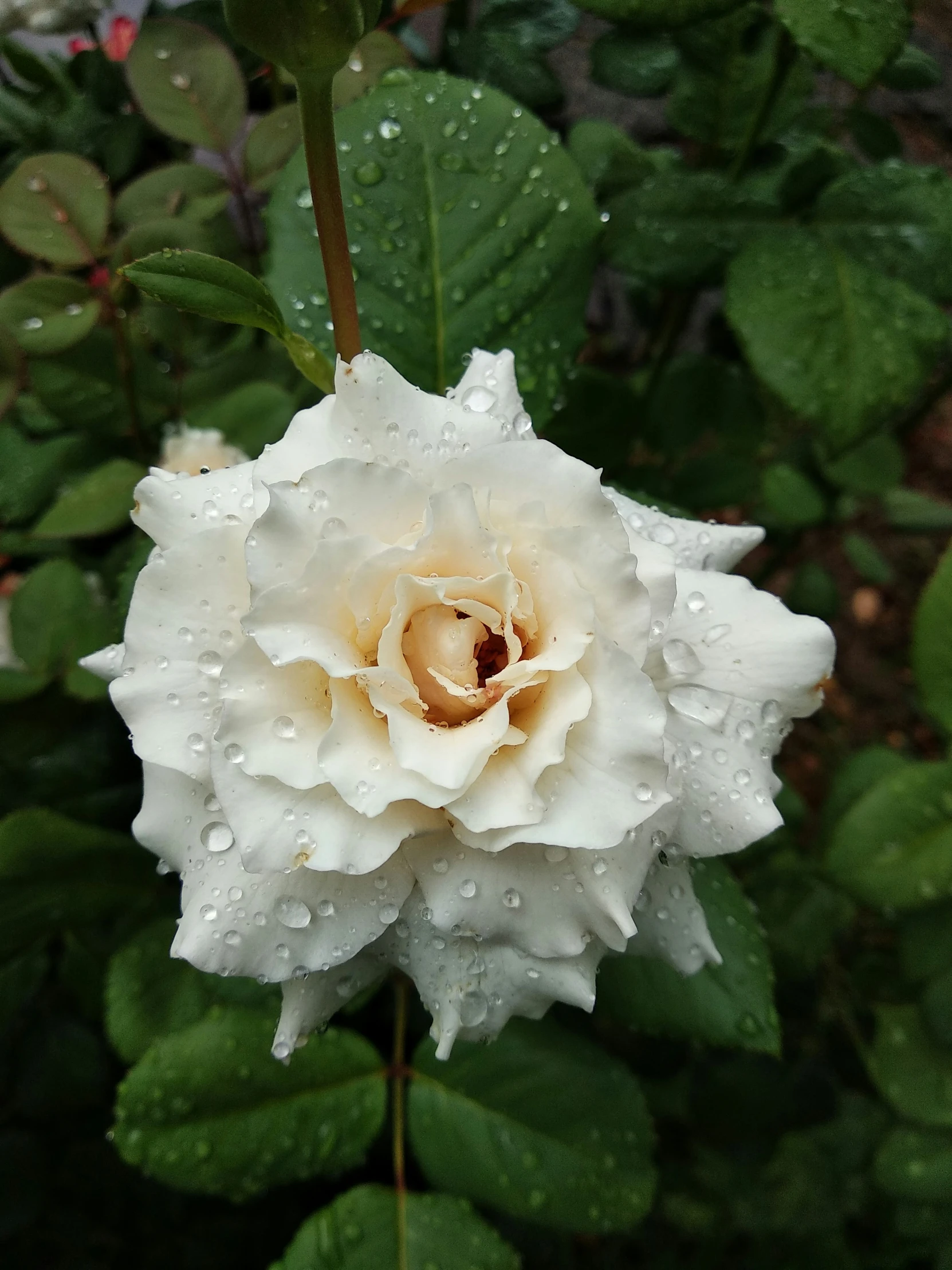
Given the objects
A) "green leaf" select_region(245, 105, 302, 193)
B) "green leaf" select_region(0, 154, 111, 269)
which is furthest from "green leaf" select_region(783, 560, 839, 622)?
"green leaf" select_region(0, 154, 111, 269)

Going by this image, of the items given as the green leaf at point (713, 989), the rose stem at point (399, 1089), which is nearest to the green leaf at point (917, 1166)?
the green leaf at point (713, 989)

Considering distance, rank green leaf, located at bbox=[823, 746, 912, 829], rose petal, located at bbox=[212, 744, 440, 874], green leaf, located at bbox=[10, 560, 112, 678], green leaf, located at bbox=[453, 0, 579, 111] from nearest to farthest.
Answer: rose petal, located at bbox=[212, 744, 440, 874]
green leaf, located at bbox=[10, 560, 112, 678]
green leaf, located at bbox=[453, 0, 579, 111]
green leaf, located at bbox=[823, 746, 912, 829]

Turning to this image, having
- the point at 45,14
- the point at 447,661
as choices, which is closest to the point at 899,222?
the point at 447,661

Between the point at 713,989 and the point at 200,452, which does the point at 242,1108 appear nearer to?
the point at 713,989

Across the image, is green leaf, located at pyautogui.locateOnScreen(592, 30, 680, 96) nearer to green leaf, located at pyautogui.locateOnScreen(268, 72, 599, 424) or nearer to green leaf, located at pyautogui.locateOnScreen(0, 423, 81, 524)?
green leaf, located at pyautogui.locateOnScreen(268, 72, 599, 424)

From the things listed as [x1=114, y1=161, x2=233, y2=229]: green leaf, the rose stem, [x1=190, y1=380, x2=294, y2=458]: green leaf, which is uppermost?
[x1=114, y1=161, x2=233, y2=229]: green leaf

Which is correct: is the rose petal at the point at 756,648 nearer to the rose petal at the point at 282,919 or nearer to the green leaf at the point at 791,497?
the rose petal at the point at 282,919
